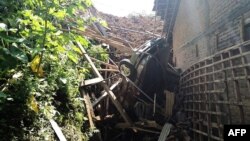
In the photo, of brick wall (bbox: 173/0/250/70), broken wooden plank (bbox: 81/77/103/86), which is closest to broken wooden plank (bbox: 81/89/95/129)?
broken wooden plank (bbox: 81/77/103/86)

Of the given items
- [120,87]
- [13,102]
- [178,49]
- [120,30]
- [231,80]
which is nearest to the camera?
[13,102]

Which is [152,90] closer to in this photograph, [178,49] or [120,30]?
[178,49]

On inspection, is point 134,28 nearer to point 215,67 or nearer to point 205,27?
point 205,27

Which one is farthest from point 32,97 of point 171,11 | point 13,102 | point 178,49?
point 171,11

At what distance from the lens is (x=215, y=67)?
6.21 metres

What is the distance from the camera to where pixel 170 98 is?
29.2 feet

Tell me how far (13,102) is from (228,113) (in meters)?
4.16

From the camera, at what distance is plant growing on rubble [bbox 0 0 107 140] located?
12.5 feet

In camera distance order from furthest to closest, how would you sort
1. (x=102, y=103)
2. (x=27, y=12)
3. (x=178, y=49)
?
1. (x=178, y=49)
2. (x=102, y=103)
3. (x=27, y=12)

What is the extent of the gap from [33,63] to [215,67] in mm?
4029

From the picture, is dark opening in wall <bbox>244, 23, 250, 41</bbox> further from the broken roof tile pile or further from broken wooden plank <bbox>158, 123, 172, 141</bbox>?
the broken roof tile pile

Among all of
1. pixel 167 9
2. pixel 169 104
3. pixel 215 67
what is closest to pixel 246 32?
pixel 215 67

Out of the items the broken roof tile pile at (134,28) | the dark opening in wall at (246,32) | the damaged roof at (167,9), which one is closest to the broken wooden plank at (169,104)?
the dark opening in wall at (246,32)

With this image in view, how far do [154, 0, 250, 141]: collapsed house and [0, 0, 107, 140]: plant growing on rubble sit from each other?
9.66ft
